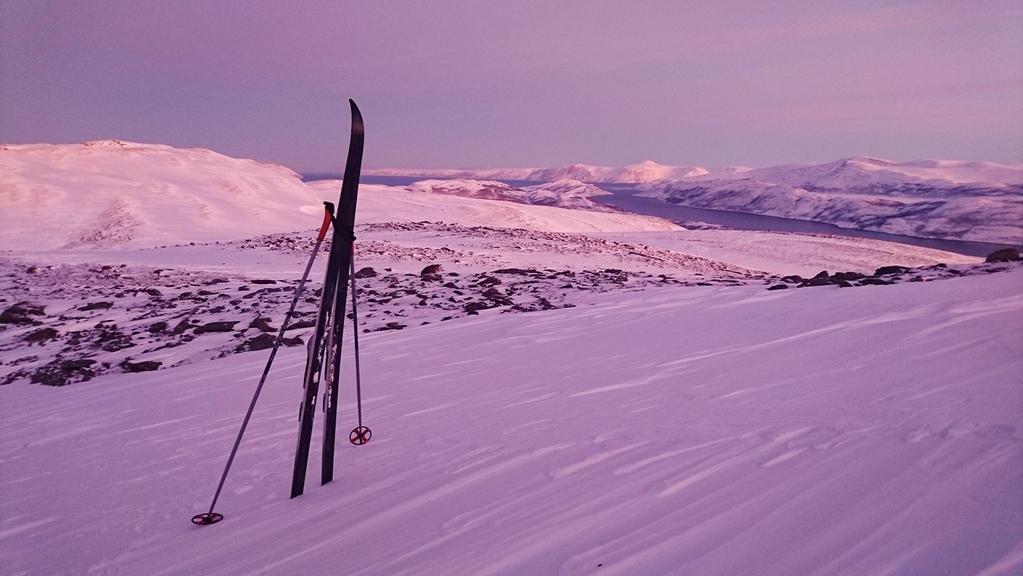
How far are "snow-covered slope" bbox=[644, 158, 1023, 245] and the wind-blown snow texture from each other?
1745 inches

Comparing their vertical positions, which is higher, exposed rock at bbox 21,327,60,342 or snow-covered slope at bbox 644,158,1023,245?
snow-covered slope at bbox 644,158,1023,245

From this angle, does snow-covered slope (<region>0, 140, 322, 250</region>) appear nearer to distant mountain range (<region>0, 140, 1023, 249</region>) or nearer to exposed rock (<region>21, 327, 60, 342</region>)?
distant mountain range (<region>0, 140, 1023, 249</region>)

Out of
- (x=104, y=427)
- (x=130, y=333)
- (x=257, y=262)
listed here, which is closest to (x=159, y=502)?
(x=104, y=427)

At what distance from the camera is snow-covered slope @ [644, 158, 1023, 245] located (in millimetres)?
43000

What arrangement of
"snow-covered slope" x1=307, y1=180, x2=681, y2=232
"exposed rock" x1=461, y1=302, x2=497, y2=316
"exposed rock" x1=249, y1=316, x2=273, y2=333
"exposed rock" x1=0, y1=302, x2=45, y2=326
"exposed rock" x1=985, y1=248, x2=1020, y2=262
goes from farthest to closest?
"snow-covered slope" x1=307, y1=180, x2=681, y2=232
"exposed rock" x1=985, y1=248, x2=1020, y2=262
"exposed rock" x1=0, y1=302, x2=45, y2=326
"exposed rock" x1=461, y1=302, x2=497, y2=316
"exposed rock" x1=249, y1=316, x2=273, y2=333

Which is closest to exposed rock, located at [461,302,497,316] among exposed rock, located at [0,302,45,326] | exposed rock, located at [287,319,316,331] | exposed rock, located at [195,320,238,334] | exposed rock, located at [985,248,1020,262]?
exposed rock, located at [287,319,316,331]

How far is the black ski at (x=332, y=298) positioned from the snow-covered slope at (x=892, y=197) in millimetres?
49167

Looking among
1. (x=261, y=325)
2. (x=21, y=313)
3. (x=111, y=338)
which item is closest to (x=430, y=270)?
(x=261, y=325)

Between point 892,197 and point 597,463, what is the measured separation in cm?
8166

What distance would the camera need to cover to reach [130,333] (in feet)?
31.1

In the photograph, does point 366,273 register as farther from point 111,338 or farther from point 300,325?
point 111,338

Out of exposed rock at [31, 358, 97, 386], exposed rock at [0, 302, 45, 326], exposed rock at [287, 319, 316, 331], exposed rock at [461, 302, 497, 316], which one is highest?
exposed rock at [461, 302, 497, 316]

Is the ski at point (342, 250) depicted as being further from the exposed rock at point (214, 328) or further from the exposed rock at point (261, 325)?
the exposed rock at point (214, 328)

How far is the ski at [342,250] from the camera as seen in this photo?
338 cm
